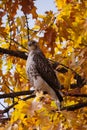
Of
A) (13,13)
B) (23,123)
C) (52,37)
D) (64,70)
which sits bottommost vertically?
(23,123)

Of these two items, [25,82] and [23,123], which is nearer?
[23,123]

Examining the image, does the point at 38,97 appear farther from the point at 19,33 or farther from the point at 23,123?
the point at 19,33

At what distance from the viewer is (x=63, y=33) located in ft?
14.8

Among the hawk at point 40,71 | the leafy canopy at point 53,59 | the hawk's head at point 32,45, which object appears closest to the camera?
the leafy canopy at point 53,59

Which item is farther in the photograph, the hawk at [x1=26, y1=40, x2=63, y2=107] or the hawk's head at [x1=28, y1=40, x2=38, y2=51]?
the hawk's head at [x1=28, y1=40, x2=38, y2=51]

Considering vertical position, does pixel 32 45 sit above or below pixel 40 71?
above

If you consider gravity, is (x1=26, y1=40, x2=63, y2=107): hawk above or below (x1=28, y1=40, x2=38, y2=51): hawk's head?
below

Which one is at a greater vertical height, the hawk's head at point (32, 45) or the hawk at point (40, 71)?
the hawk's head at point (32, 45)

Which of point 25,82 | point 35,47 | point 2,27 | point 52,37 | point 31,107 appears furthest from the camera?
point 25,82

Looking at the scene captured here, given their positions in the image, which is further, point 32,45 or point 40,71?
point 32,45

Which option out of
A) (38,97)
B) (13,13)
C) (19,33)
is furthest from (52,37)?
(38,97)

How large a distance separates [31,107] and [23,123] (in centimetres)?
25

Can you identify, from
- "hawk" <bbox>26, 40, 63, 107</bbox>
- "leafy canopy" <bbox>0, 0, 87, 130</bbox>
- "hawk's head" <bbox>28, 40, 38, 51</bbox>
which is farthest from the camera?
"hawk's head" <bbox>28, 40, 38, 51</bbox>

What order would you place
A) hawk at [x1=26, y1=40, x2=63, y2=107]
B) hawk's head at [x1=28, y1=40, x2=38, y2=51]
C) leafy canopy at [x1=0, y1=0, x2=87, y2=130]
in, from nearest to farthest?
leafy canopy at [x1=0, y1=0, x2=87, y2=130]
hawk at [x1=26, y1=40, x2=63, y2=107]
hawk's head at [x1=28, y1=40, x2=38, y2=51]
